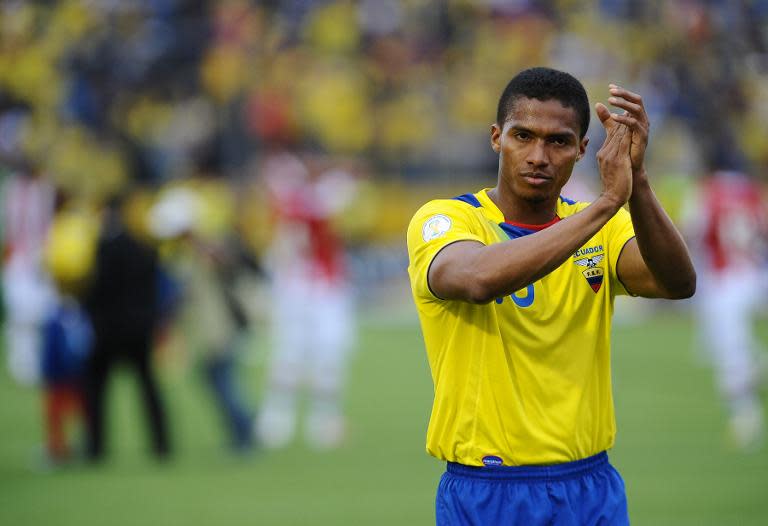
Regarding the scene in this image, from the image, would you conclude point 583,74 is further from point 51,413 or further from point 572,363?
point 572,363

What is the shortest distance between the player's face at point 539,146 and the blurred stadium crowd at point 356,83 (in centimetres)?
1770

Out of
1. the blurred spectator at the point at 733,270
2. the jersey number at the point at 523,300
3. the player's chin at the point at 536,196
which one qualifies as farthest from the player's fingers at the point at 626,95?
the blurred spectator at the point at 733,270

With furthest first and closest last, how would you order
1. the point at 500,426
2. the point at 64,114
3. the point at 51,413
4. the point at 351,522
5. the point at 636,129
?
1. the point at 64,114
2. the point at 51,413
3. the point at 351,522
4. the point at 500,426
5. the point at 636,129

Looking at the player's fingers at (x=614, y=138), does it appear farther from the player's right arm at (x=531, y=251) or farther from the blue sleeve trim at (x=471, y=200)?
the blue sleeve trim at (x=471, y=200)

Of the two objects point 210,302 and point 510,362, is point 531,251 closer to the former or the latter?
point 510,362

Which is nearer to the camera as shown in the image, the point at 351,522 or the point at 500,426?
the point at 500,426

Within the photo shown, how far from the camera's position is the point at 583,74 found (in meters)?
25.3

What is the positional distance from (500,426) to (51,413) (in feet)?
27.5

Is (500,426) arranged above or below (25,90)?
below

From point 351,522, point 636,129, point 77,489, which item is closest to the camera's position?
point 636,129

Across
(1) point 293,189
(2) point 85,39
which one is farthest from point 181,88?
(1) point 293,189

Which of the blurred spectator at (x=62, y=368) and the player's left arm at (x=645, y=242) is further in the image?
the blurred spectator at (x=62, y=368)

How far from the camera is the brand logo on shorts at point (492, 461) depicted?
3695 mm

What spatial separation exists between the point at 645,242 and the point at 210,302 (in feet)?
27.2
